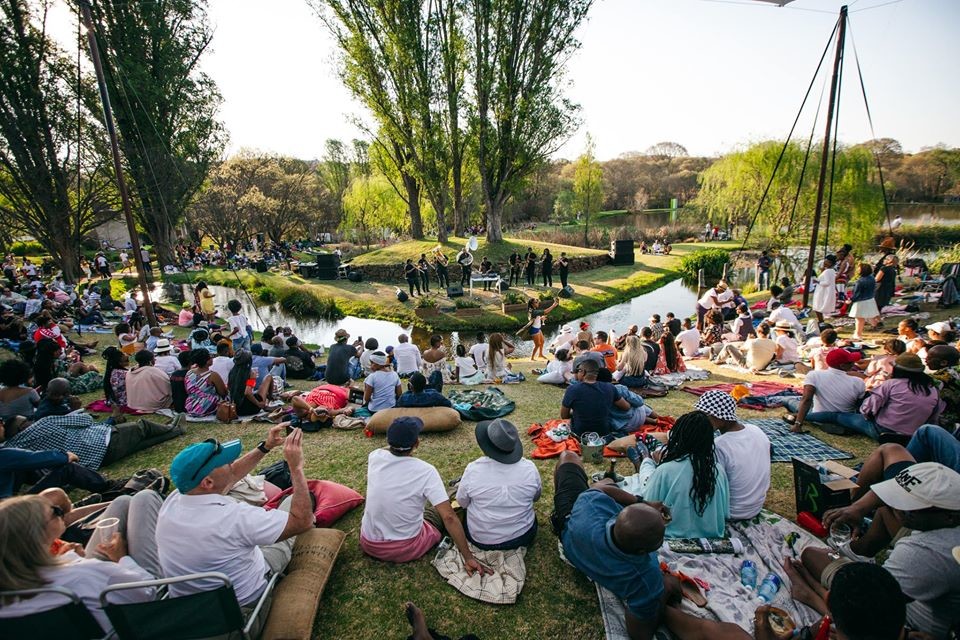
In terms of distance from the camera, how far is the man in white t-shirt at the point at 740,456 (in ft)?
11.9

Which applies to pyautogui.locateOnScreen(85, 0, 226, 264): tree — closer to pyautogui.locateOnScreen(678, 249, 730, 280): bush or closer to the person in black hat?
the person in black hat

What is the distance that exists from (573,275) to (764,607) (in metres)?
23.7

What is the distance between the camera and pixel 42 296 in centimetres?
1461

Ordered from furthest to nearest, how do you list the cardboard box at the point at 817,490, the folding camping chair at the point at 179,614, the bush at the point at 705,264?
1. the bush at the point at 705,264
2. the cardboard box at the point at 817,490
3. the folding camping chair at the point at 179,614

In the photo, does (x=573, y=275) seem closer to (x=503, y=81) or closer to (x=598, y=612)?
(x=503, y=81)

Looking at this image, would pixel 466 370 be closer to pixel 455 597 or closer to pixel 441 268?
pixel 455 597

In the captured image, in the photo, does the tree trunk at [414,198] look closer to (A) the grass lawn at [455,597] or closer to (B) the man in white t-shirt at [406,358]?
(B) the man in white t-shirt at [406,358]

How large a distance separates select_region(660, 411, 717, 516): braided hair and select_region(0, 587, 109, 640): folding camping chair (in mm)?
3813

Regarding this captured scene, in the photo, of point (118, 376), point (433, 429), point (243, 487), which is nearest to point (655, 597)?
point (243, 487)

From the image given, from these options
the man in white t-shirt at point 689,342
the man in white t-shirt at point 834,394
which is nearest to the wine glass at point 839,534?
the man in white t-shirt at point 834,394

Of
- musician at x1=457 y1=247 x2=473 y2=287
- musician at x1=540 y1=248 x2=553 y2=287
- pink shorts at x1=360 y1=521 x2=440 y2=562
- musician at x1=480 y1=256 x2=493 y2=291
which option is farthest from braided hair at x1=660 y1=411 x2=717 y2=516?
musician at x1=480 y1=256 x2=493 y2=291

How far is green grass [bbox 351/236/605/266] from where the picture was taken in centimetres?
2589

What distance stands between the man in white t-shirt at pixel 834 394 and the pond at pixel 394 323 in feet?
32.0

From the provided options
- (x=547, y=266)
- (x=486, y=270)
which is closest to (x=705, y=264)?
(x=547, y=266)
